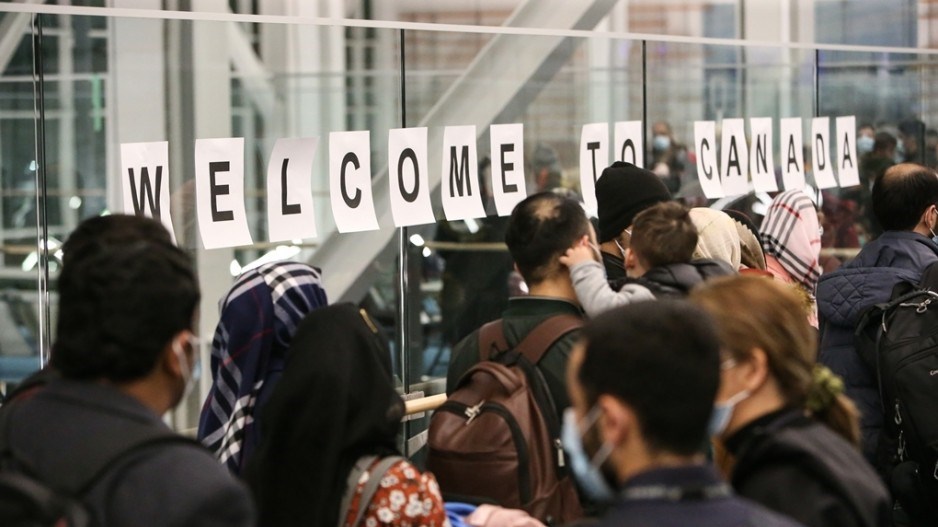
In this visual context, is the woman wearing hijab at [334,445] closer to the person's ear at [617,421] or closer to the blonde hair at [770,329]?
the blonde hair at [770,329]

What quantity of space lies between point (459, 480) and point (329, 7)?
3.38 metres

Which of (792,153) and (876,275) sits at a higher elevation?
(792,153)

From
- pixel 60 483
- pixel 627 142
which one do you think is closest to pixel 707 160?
pixel 627 142

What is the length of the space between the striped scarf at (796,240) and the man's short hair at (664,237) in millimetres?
1780

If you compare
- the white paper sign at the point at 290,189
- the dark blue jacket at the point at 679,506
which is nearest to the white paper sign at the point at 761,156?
the white paper sign at the point at 290,189

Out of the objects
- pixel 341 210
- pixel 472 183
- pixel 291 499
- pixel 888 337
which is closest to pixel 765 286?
pixel 291 499

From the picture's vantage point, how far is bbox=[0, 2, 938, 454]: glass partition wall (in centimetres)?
442

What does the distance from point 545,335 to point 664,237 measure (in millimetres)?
451

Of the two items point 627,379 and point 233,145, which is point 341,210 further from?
point 627,379

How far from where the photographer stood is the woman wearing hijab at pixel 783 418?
83.9 inches

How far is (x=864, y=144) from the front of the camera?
25.9 feet

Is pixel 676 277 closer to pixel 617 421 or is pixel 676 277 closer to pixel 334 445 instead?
pixel 334 445

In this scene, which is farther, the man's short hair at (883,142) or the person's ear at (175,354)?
the man's short hair at (883,142)

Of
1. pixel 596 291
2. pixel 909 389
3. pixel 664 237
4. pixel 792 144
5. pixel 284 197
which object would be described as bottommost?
pixel 909 389
